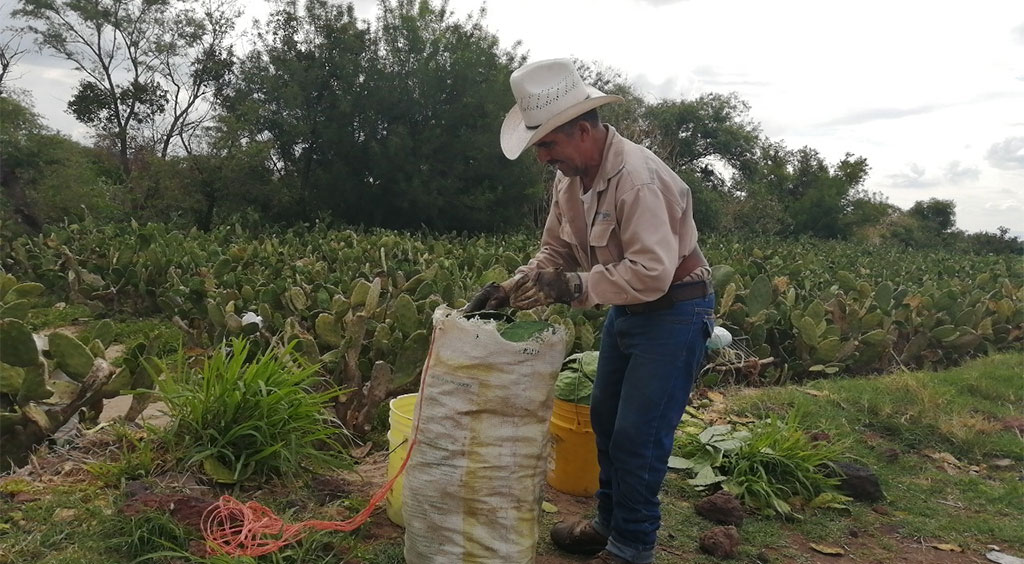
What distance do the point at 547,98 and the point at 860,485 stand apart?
2625 millimetres

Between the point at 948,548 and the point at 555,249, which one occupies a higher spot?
the point at 555,249

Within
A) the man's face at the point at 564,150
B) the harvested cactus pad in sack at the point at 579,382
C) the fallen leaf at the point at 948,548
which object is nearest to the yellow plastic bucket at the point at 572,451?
the harvested cactus pad in sack at the point at 579,382

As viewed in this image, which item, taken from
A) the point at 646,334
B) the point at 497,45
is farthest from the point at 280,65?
the point at 646,334

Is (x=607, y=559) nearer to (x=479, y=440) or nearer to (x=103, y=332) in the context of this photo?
(x=479, y=440)

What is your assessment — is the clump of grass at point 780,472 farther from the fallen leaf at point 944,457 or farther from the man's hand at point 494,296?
the man's hand at point 494,296

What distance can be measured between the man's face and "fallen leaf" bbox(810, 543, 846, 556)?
193cm

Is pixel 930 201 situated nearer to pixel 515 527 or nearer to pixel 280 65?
pixel 280 65

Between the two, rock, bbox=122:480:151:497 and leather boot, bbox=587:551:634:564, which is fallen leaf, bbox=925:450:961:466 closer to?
leather boot, bbox=587:551:634:564

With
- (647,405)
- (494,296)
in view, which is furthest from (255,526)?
(647,405)

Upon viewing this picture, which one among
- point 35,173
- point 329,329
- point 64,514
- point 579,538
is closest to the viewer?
point 64,514

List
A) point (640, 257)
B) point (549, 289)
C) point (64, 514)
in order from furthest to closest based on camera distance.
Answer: point (64, 514), point (549, 289), point (640, 257)

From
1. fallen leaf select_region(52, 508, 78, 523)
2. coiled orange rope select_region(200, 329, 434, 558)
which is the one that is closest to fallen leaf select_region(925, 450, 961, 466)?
coiled orange rope select_region(200, 329, 434, 558)

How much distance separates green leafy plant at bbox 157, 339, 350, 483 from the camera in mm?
3068

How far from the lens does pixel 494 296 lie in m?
2.59
